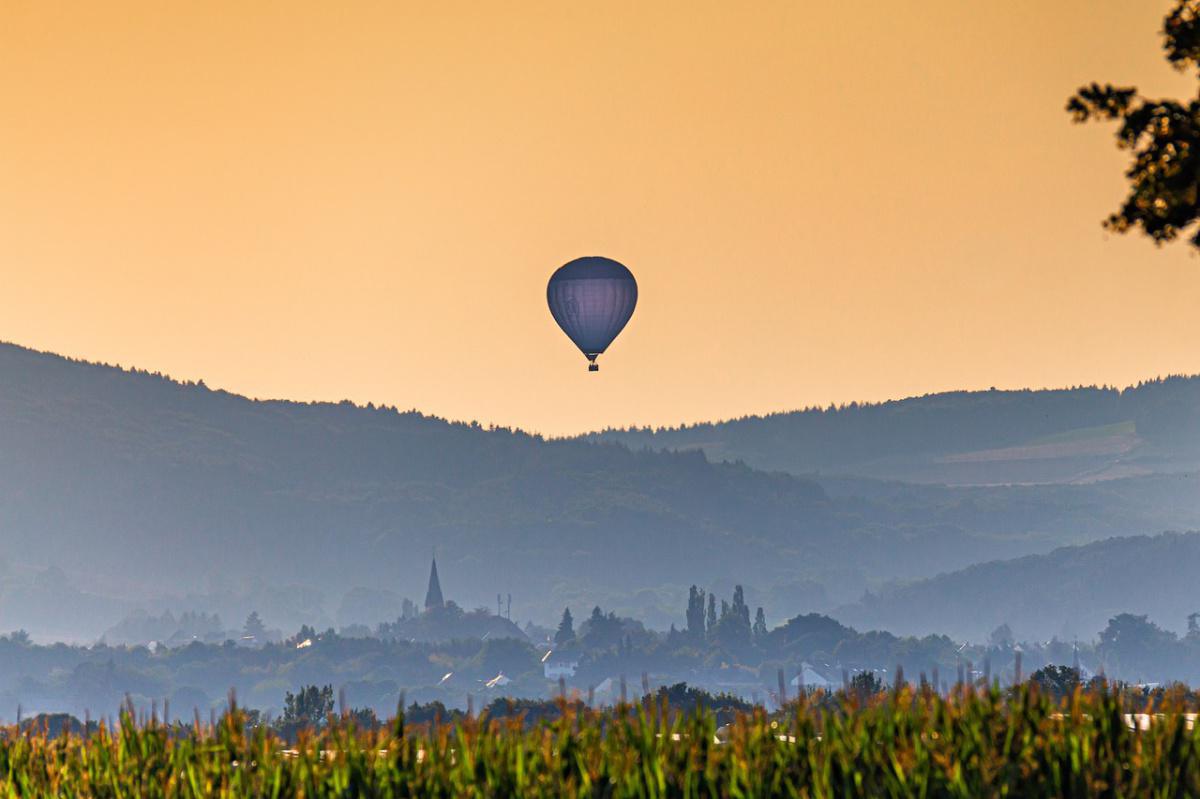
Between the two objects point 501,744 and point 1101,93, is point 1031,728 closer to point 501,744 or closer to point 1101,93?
point 501,744

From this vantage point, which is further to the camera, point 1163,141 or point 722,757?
point 1163,141

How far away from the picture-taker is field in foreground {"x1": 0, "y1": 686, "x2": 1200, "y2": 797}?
932 inches

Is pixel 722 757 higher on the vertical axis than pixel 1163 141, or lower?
lower

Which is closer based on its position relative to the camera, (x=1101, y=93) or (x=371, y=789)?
(x=371, y=789)

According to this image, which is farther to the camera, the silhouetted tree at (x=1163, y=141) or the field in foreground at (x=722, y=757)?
the silhouetted tree at (x=1163, y=141)

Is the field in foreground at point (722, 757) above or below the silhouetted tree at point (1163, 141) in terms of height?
below

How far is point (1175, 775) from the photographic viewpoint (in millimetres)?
23672

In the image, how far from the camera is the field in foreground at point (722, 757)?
23.7 metres

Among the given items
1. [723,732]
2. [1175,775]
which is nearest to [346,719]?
[723,732]

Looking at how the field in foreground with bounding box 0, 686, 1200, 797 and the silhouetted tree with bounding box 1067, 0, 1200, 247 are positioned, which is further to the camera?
the silhouetted tree with bounding box 1067, 0, 1200, 247

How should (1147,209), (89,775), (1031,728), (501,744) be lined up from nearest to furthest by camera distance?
(1031,728)
(501,744)
(89,775)
(1147,209)

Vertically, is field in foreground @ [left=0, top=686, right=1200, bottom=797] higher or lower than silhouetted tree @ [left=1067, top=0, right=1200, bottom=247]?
lower

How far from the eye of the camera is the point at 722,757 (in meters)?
24.8

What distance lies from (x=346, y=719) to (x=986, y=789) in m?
9.34
